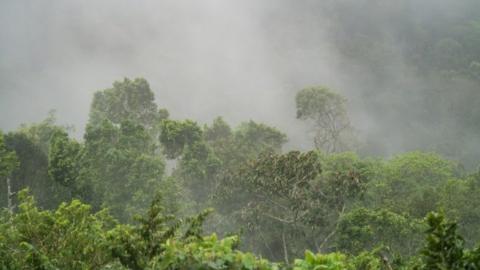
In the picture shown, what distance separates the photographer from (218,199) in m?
40.2

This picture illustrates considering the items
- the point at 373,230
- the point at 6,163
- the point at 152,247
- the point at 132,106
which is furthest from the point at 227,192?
the point at 152,247

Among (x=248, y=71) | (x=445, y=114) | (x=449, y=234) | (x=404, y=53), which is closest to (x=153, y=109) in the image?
(x=449, y=234)

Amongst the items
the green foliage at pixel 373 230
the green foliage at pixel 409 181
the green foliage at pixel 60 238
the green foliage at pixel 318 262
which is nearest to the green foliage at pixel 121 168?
the green foliage at pixel 373 230

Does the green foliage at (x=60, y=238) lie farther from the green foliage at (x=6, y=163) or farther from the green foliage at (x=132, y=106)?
the green foliage at (x=132, y=106)

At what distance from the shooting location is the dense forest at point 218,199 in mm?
9781

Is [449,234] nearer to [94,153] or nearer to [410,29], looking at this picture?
[94,153]

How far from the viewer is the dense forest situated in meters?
9.78

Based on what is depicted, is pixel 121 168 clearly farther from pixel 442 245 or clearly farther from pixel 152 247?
pixel 442 245

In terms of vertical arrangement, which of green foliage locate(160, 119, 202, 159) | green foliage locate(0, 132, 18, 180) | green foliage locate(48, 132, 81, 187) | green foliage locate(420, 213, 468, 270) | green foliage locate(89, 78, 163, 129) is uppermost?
green foliage locate(89, 78, 163, 129)

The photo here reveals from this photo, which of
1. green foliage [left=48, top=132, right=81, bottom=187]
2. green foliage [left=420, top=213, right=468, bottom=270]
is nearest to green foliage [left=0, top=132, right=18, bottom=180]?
green foliage [left=48, top=132, right=81, bottom=187]

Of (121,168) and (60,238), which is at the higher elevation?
(121,168)

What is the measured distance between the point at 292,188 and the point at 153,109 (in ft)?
82.7

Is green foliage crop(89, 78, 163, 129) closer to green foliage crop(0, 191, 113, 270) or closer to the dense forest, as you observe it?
the dense forest

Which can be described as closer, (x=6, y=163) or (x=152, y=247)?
(x=152, y=247)
